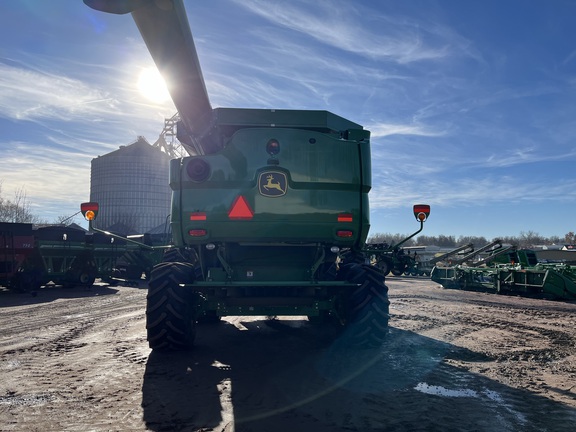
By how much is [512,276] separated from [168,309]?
51.3 ft

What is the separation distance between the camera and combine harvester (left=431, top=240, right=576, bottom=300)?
51.4ft

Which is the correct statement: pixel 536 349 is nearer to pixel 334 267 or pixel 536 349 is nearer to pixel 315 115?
pixel 334 267

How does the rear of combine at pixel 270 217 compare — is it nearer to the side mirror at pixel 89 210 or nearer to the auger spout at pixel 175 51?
the auger spout at pixel 175 51

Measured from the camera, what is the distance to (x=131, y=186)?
61.1m

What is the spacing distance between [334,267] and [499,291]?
1334cm

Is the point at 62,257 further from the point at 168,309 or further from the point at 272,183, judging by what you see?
the point at 272,183

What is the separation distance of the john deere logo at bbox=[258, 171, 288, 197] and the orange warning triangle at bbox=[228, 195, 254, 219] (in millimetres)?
305

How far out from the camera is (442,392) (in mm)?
4559

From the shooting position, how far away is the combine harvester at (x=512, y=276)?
15656 millimetres

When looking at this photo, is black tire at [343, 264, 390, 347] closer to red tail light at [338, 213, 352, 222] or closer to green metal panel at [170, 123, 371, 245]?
green metal panel at [170, 123, 371, 245]

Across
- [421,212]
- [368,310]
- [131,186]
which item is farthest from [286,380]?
[131,186]

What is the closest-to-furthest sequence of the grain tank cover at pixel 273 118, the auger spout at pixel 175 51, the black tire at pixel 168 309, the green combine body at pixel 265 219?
1. the auger spout at pixel 175 51
2. the black tire at pixel 168 309
3. the green combine body at pixel 265 219
4. the grain tank cover at pixel 273 118

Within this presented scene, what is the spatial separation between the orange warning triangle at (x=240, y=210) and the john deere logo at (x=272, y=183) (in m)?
0.31

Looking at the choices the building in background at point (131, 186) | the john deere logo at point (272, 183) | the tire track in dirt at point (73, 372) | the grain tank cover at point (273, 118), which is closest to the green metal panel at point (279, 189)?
the john deere logo at point (272, 183)
